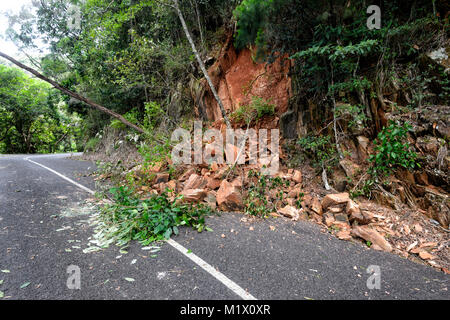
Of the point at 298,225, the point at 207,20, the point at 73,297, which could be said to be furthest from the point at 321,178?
the point at 207,20

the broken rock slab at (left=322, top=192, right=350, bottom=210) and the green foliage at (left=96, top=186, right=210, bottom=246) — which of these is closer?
the green foliage at (left=96, top=186, right=210, bottom=246)

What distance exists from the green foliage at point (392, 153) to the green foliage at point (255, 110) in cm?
297

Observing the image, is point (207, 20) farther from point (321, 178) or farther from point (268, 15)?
point (321, 178)

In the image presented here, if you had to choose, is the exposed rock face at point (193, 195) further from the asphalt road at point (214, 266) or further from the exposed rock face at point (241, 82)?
the exposed rock face at point (241, 82)

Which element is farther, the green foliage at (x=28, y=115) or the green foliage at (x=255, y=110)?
the green foliage at (x=28, y=115)

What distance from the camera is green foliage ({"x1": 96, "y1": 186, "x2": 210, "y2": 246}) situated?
307cm

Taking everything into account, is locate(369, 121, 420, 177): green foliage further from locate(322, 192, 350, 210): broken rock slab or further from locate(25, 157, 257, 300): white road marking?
locate(25, 157, 257, 300): white road marking

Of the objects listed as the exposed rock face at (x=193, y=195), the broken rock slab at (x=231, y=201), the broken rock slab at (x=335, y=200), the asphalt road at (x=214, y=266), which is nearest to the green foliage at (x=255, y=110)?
the broken rock slab at (x=231, y=201)

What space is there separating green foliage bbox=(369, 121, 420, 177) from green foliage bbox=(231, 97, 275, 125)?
297cm

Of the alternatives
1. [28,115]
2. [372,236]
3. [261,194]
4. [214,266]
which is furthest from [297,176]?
Result: [28,115]

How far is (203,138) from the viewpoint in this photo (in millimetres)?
6598

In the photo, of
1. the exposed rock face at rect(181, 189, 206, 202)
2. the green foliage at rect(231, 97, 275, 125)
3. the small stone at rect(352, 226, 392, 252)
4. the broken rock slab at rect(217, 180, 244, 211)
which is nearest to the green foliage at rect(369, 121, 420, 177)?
the small stone at rect(352, 226, 392, 252)

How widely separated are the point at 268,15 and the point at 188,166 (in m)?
4.57

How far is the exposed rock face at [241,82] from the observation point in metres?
6.22
